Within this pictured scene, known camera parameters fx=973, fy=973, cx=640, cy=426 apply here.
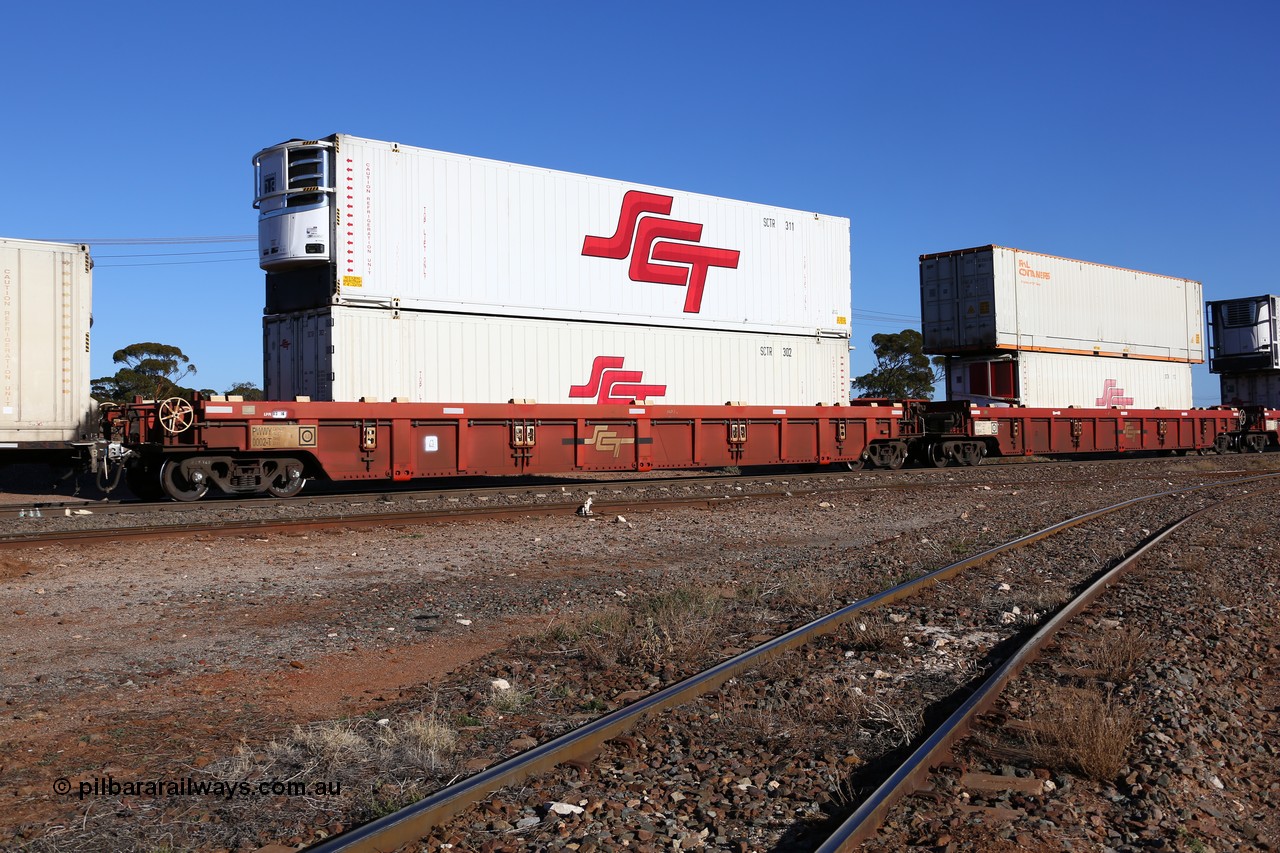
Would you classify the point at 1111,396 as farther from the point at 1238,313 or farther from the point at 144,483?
the point at 144,483

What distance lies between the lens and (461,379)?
15719 mm

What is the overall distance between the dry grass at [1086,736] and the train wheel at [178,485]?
12.6m

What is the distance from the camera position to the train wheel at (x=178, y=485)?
13823 mm

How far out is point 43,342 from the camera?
14062mm

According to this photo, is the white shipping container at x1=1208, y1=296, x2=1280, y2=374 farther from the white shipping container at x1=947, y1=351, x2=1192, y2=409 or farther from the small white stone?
the small white stone

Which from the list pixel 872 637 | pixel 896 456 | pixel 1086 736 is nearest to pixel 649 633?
pixel 872 637

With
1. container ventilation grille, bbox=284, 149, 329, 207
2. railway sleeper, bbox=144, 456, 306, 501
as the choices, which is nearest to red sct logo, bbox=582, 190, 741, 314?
container ventilation grille, bbox=284, 149, 329, 207

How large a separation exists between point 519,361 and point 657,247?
11.4ft

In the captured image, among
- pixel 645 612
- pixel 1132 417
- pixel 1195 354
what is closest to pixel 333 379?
pixel 645 612

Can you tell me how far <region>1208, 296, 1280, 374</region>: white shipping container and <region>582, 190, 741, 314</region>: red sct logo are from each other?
1020 inches

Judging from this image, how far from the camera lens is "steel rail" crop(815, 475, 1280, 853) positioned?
3.21 metres

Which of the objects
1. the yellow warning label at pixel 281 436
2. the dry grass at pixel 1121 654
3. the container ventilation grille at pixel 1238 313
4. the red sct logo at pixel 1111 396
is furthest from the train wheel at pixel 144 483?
the container ventilation grille at pixel 1238 313

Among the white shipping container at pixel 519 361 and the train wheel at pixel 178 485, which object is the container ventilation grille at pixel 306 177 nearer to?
the white shipping container at pixel 519 361

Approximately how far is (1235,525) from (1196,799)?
33.7ft
